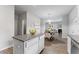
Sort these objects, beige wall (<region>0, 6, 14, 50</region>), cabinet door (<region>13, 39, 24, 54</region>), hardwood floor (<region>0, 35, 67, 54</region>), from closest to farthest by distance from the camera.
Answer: cabinet door (<region>13, 39, 24, 54</region>), hardwood floor (<region>0, 35, 67, 54</region>), beige wall (<region>0, 6, 14, 50</region>)

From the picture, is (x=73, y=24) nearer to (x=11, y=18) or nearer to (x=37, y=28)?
(x=37, y=28)

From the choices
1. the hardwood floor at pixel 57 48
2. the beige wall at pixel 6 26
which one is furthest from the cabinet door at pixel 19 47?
the beige wall at pixel 6 26

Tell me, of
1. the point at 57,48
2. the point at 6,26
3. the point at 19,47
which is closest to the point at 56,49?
the point at 57,48

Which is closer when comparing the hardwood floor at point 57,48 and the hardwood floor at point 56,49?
the hardwood floor at point 56,49

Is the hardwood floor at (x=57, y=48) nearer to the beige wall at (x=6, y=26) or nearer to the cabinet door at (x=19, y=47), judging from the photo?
the cabinet door at (x=19, y=47)

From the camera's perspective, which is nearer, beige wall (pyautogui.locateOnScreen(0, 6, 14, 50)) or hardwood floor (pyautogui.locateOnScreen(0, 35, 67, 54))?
hardwood floor (pyautogui.locateOnScreen(0, 35, 67, 54))

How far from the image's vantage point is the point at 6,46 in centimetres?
255

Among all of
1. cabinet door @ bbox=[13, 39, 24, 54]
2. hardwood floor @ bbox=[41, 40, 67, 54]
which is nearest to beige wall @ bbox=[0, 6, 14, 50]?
cabinet door @ bbox=[13, 39, 24, 54]

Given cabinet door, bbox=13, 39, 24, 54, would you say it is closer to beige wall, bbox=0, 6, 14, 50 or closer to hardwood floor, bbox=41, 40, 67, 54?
hardwood floor, bbox=41, 40, 67, 54

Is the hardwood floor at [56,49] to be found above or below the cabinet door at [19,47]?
below

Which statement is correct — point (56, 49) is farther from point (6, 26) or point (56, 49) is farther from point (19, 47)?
point (6, 26)

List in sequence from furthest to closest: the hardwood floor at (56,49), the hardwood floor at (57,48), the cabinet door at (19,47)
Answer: the hardwood floor at (57,48)
the hardwood floor at (56,49)
the cabinet door at (19,47)
